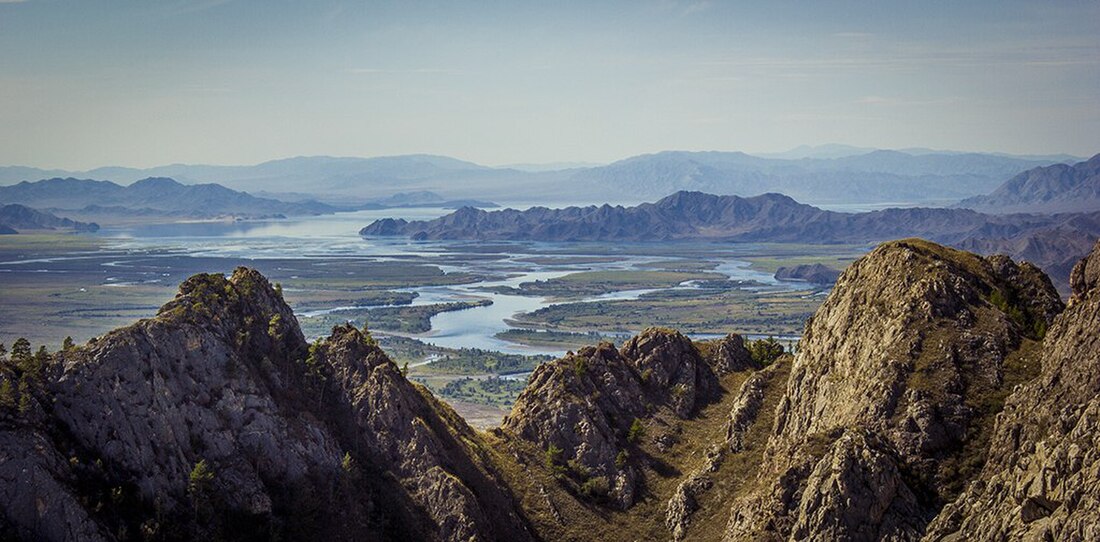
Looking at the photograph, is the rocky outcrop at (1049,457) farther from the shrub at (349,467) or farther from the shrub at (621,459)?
the shrub at (349,467)

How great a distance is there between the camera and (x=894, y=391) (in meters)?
65.2

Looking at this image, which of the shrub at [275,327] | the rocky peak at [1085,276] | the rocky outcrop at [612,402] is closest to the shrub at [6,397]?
the shrub at [275,327]

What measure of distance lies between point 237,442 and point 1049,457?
153 feet

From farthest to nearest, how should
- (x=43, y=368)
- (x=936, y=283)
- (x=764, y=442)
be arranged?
(x=764, y=442)
(x=936, y=283)
(x=43, y=368)

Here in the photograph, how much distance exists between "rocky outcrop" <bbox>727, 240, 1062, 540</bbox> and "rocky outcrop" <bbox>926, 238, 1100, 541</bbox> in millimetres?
2744

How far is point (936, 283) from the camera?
2761 inches

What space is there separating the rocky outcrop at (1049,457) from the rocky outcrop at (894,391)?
274 centimetres

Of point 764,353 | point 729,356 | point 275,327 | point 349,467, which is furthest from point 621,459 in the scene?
point 275,327

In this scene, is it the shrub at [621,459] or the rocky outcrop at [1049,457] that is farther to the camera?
the shrub at [621,459]

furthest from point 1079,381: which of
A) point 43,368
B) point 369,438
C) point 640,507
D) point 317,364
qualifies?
point 43,368

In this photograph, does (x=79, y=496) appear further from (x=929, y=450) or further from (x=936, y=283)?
(x=936, y=283)

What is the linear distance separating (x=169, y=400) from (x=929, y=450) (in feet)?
147

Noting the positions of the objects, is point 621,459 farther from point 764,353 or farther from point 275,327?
point 275,327

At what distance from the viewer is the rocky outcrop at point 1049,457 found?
50062 millimetres
